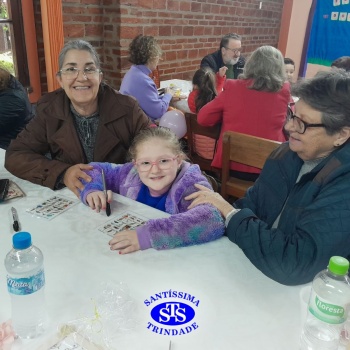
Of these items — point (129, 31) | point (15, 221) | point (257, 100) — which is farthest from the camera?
point (129, 31)

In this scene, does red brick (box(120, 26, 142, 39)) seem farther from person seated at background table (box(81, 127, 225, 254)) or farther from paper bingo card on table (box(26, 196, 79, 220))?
paper bingo card on table (box(26, 196, 79, 220))

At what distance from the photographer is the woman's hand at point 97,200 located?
1.44 m

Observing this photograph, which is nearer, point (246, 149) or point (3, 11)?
point (246, 149)

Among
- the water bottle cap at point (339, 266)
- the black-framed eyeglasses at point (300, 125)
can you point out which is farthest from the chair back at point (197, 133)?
the water bottle cap at point (339, 266)

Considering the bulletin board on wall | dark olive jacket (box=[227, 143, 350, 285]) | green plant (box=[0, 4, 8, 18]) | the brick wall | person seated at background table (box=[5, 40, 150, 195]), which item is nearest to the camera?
dark olive jacket (box=[227, 143, 350, 285])

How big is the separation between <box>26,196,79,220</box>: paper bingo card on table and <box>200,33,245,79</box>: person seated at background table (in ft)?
11.4

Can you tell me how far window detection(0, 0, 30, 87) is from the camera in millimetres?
3297

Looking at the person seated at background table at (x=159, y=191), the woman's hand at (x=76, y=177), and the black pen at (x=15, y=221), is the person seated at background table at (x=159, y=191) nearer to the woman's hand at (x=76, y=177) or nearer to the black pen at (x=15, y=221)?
the woman's hand at (x=76, y=177)

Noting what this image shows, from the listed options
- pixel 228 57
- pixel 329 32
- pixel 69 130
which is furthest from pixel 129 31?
pixel 329 32

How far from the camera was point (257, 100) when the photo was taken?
8.00 ft

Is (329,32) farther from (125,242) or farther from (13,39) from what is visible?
(125,242)

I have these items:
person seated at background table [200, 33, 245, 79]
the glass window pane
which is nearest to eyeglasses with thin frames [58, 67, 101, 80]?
the glass window pane

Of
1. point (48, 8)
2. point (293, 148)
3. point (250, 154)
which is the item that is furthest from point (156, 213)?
point (48, 8)

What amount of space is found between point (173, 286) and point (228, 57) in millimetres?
4020
